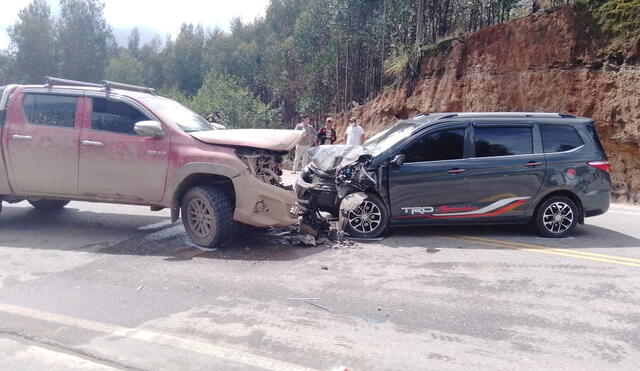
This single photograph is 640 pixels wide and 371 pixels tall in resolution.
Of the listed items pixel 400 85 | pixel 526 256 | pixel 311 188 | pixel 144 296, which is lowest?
pixel 144 296

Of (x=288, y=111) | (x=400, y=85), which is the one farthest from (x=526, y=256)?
(x=288, y=111)

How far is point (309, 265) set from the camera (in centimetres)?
555

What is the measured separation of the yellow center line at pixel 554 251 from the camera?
5.80m

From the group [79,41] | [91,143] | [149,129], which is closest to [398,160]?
[149,129]

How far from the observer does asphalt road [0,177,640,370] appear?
11.3 ft

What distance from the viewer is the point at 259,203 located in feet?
19.3

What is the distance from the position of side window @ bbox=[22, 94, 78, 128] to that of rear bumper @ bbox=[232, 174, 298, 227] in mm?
2600

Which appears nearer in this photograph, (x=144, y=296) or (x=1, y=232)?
(x=144, y=296)

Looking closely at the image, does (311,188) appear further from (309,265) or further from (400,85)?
(400,85)

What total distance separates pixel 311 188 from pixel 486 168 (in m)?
2.43

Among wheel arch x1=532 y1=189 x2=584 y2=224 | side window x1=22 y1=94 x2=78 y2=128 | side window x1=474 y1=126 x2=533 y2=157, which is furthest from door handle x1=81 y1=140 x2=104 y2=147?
wheel arch x1=532 y1=189 x2=584 y2=224

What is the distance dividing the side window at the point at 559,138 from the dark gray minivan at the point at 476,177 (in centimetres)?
1

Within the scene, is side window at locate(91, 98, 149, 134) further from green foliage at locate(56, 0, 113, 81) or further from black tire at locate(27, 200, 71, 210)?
green foliage at locate(56, 0, 113, 81)

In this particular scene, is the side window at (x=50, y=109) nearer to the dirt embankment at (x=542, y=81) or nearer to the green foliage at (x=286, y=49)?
the dirt embankment at (x=542, y=81)
